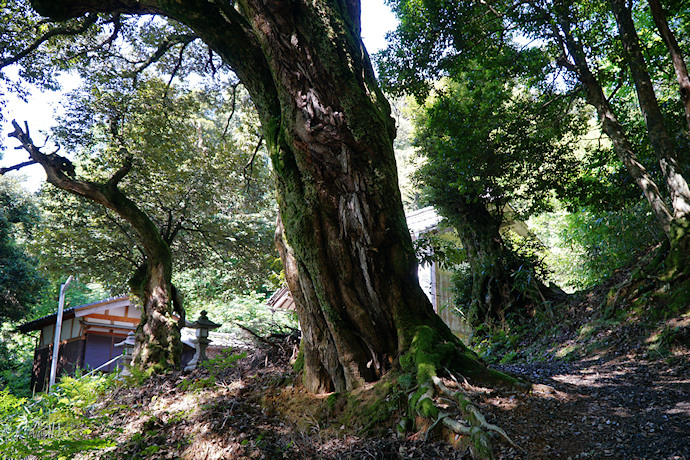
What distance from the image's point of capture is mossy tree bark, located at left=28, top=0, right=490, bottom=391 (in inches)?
167

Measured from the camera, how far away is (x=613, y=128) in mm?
7910

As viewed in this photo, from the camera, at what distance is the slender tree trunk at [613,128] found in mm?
7129

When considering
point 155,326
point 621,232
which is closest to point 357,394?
point 155,326

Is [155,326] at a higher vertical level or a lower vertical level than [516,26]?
lower

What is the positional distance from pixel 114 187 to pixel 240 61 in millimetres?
5764

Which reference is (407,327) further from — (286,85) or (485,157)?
(485,157)

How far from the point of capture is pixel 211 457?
3842 mm

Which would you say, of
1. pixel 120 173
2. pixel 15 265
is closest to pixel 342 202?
pixel 120 173

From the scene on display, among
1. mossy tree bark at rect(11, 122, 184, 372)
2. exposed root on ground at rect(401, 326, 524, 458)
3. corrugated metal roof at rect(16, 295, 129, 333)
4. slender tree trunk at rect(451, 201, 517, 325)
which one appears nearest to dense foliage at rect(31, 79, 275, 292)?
mossy tree bark at rect(11, 122, 184, 372)

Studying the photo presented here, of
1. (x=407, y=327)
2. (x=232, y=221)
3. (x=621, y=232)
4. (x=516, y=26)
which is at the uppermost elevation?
(x=516, y=26)

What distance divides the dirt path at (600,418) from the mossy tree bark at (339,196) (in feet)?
2.45

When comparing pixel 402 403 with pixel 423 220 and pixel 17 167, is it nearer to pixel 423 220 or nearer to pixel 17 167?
pixel 17 167

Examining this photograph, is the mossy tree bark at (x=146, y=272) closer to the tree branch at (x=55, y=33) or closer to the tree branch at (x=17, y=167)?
the tree branch at (x=17, y=167)

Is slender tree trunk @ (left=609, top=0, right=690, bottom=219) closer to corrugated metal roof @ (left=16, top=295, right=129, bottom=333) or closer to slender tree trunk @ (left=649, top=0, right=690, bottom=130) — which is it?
slender tree trunk @ (left=649, top=0, right=690, bottom=130)
